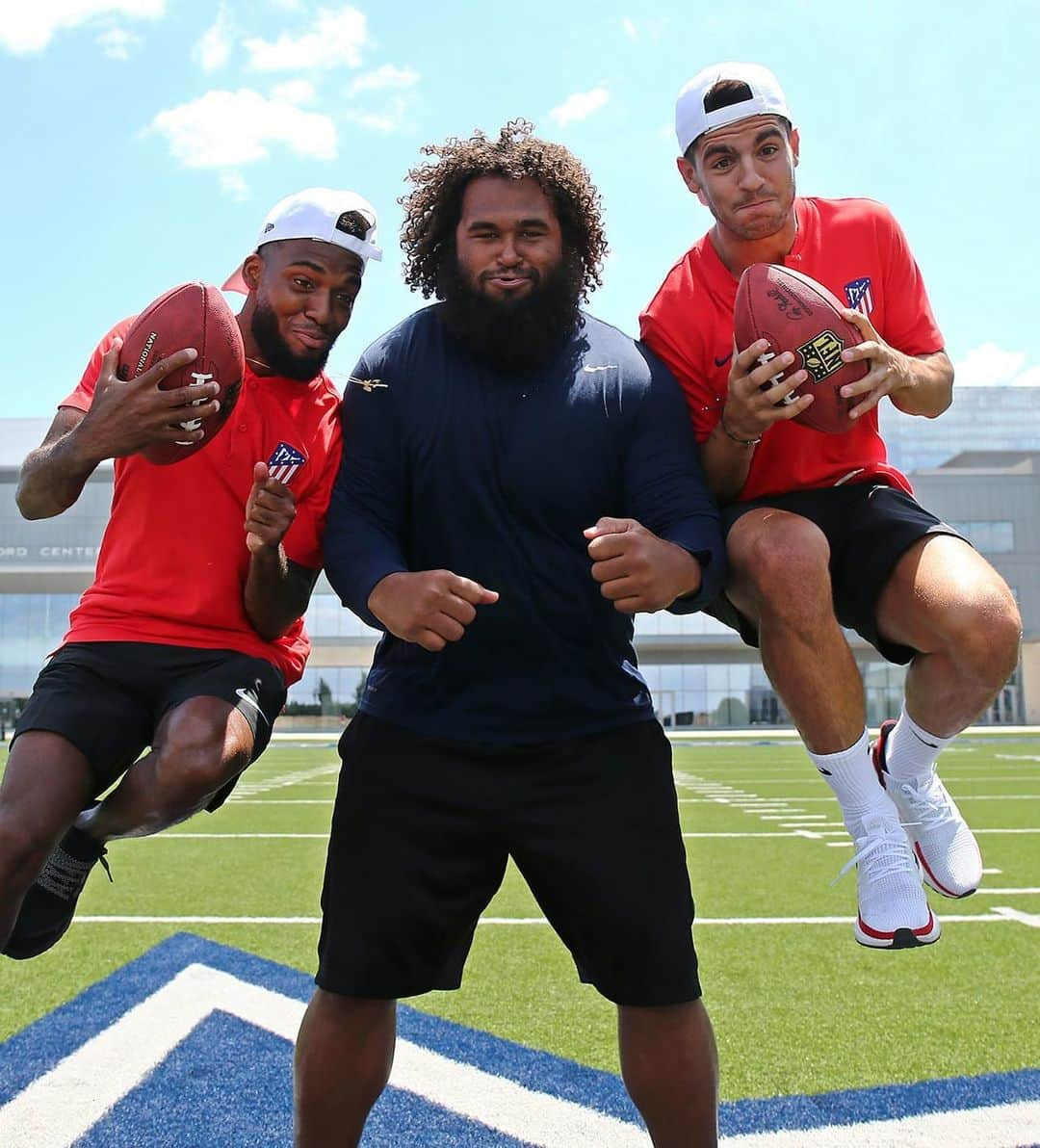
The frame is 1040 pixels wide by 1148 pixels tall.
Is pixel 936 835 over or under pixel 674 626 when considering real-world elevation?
over

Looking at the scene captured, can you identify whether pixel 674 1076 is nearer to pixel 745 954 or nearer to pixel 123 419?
pixel 123 419

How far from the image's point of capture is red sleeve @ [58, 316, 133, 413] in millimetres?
2867

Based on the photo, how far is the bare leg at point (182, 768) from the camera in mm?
2580

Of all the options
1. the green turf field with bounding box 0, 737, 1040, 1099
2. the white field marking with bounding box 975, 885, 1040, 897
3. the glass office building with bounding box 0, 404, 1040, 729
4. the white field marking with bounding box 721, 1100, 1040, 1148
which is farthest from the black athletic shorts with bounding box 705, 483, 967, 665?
the glass office building with bounding box 0, 404, 1040, 729

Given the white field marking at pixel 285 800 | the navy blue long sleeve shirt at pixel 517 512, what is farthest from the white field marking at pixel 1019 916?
the white field marking at pixel 285 800

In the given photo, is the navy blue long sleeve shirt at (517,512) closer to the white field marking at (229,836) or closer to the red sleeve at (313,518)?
the red sleeve at (313,518)

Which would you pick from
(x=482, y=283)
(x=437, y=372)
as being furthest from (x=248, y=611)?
(x=482, y=283)

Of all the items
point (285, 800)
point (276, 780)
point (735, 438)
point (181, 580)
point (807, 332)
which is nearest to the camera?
point (807, 332)

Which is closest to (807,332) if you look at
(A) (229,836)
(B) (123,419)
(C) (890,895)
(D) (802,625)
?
(D) (802,625)

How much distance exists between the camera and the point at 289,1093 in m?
3.62

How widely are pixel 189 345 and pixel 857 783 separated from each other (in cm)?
186

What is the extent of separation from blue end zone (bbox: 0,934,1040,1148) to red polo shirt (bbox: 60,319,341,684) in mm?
1451

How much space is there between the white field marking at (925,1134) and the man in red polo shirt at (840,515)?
1.05 metres

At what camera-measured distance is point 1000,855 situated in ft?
28.0
